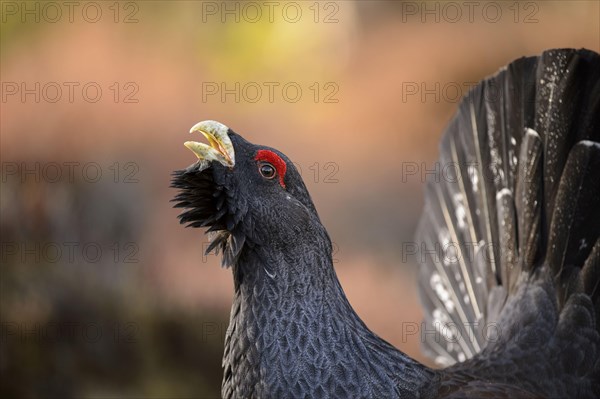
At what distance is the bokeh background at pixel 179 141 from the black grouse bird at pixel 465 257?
2606 mm

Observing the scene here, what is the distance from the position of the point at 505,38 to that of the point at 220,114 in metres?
4.21

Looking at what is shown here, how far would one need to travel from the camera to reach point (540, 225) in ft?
14.1

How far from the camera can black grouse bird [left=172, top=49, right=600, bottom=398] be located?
3.47 meters

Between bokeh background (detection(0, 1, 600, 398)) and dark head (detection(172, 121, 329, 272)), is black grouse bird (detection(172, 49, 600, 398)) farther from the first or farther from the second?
bokeh background (detection(0, 1, 600, 398))

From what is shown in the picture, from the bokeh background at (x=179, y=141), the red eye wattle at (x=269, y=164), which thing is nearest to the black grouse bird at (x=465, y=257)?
the red eye wattle at (x=269, y=164)

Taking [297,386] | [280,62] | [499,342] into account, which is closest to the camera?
[297,386]

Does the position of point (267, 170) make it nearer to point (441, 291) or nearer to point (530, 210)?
point (530, 210)

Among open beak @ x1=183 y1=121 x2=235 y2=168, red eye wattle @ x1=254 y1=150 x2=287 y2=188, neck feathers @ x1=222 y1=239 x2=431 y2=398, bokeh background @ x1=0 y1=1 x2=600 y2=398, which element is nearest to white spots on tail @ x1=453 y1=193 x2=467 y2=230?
neck feathers @ x1=222 y1=239 x2=431 y2=398

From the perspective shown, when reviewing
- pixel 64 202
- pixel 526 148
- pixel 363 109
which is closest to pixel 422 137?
pixel 363 109

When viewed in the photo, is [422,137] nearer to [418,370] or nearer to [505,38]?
[505,38]

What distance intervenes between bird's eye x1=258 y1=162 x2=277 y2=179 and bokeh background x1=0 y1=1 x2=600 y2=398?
3.34 m

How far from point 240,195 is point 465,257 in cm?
198

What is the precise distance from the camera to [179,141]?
30.7 feet

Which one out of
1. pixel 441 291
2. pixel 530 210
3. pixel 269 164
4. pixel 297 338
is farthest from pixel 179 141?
pixel 297 338
